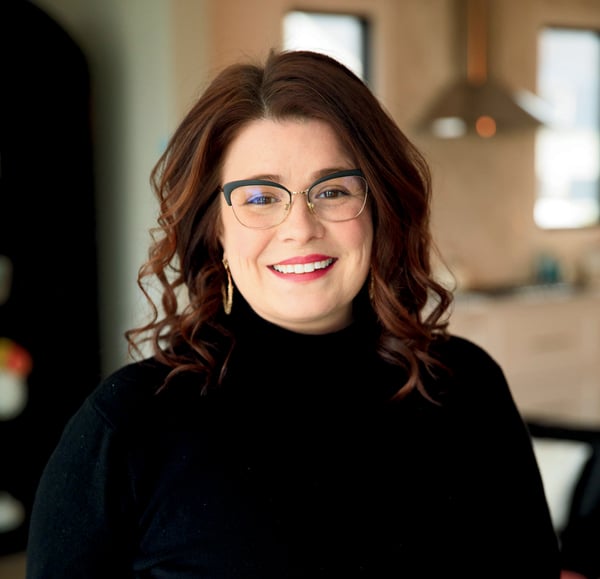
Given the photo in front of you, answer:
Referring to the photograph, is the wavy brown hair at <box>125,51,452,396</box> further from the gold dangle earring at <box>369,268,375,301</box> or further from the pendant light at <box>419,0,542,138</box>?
the pendant light at <box>419,0,542,138</box>

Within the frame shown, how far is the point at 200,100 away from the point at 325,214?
0.26 metres

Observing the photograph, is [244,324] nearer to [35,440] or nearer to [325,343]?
[325,343]

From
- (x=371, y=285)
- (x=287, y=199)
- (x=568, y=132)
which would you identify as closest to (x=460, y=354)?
(x=371, y=285)

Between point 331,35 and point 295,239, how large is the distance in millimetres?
3289

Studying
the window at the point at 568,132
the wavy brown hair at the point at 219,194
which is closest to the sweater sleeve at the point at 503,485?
the wavy brown hair at the point at 219,194

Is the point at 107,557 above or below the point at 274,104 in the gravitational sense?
below

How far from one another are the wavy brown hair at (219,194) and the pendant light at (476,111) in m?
2.84

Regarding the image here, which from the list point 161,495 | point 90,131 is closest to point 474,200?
point 90,131

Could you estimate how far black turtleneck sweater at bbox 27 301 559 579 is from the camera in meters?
1.08

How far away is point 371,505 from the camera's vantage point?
44.8 inches

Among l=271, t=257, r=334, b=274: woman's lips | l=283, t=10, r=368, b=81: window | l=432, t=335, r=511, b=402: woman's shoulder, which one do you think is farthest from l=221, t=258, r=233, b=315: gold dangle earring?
l=283, t=10, r=368, b=81: window

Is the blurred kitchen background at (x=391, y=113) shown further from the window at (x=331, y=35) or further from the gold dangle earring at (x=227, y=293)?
the gold dangle earring at (x=227, y=293)

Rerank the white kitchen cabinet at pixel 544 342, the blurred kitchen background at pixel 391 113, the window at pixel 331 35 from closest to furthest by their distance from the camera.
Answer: the blurred kitchen background at pixel 391 113
the window at pixel 331 35
the white kitchen cabinet at pixel 544 342

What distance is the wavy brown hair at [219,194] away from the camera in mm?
1132
